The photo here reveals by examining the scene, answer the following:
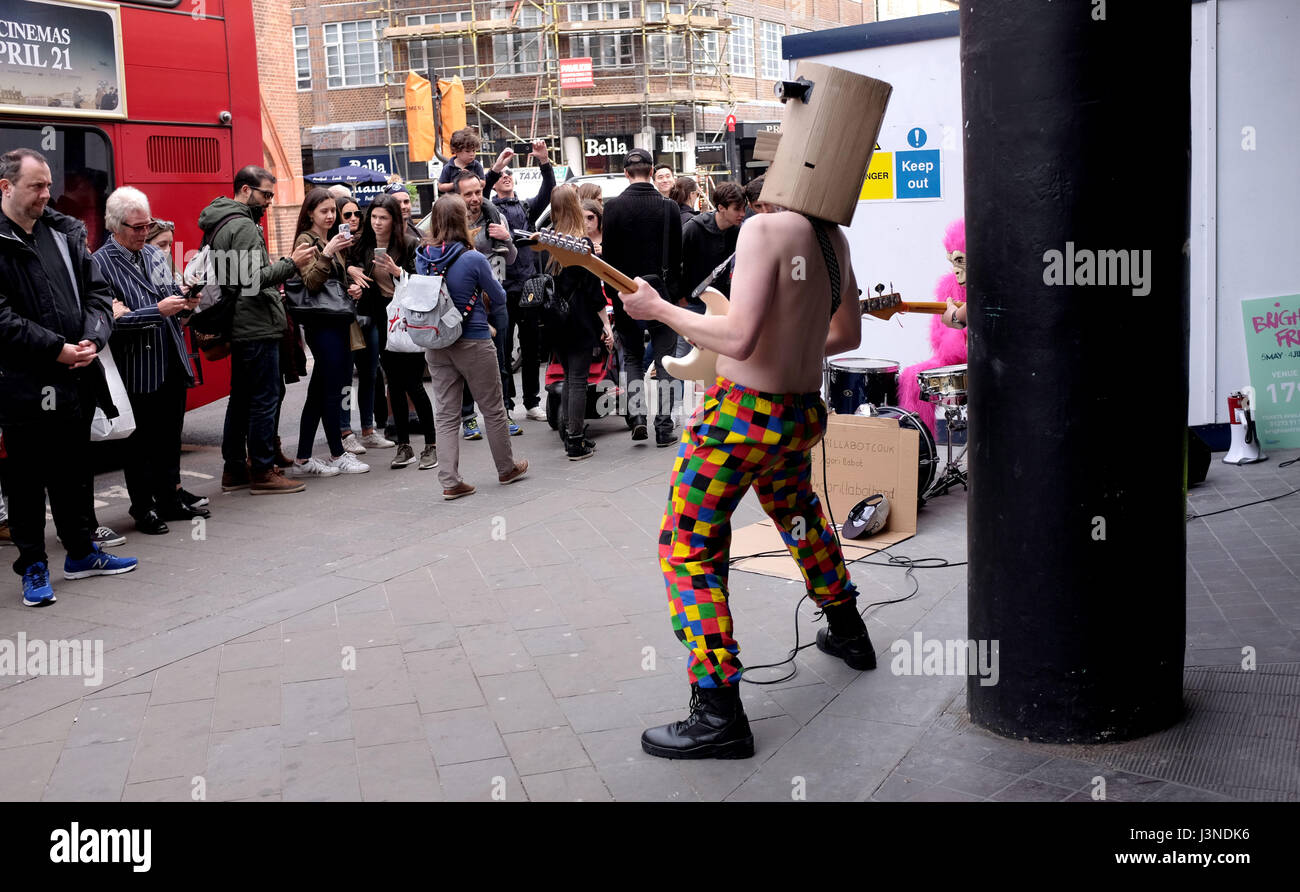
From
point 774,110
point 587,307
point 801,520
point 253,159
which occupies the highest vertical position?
point 774,110

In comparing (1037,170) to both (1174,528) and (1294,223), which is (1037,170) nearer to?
(1174,528)

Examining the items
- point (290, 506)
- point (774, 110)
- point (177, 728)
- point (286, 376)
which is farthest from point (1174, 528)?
point (774, 110)

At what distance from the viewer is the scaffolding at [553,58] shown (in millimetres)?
44188

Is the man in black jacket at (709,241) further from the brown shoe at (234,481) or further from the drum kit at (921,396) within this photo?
the brown shoe at (234,481)

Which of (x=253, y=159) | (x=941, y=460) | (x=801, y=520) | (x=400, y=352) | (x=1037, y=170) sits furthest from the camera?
(x=253, y=159)

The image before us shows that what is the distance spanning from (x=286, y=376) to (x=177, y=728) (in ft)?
17.1

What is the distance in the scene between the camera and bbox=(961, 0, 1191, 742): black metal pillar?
3.60m

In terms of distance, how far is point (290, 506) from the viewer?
816 cm

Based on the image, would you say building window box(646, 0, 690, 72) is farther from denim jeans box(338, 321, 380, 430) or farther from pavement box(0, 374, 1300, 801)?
pavement box(0, 374, 1300, 801)

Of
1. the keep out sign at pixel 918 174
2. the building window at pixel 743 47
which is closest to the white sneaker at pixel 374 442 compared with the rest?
the keep out sign at pixel 918 174

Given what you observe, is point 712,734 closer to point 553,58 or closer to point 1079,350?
point 1079,350

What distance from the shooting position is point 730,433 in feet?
13.1

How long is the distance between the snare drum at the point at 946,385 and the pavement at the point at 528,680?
657mm

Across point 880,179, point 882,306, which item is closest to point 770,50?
point 880,179
